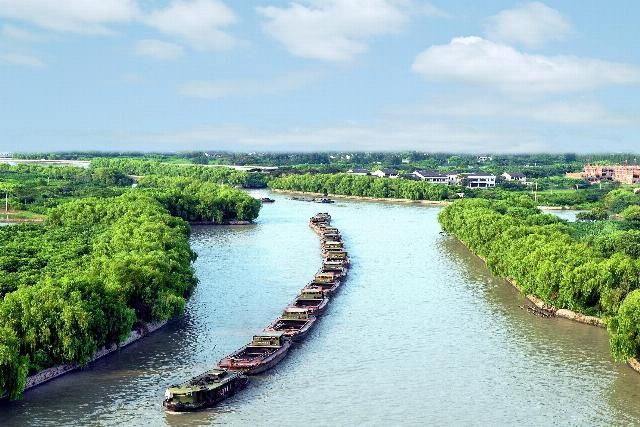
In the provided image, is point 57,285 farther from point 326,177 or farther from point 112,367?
point 326,177

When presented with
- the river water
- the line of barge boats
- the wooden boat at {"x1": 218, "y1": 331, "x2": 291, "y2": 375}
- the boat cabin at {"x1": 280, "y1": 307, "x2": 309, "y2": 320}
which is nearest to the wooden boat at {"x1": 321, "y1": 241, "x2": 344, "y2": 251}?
the river water

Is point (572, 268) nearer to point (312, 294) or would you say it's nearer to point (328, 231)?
point (312, 294)

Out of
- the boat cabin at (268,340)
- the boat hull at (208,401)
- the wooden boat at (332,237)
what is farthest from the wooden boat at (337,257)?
the boat hull at (208,401)

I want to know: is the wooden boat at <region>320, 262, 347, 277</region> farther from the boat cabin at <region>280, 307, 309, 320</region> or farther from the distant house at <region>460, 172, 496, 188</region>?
the distant house at <region>460, 172, 496, 188</region>

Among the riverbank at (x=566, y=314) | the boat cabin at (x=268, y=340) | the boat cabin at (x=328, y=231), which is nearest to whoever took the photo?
the boat cabin at (x=268, y=340)

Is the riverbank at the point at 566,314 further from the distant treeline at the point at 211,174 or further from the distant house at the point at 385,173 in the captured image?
the distant house at the point at 385,173

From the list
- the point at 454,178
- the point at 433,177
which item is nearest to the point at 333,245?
the point at 433,177
